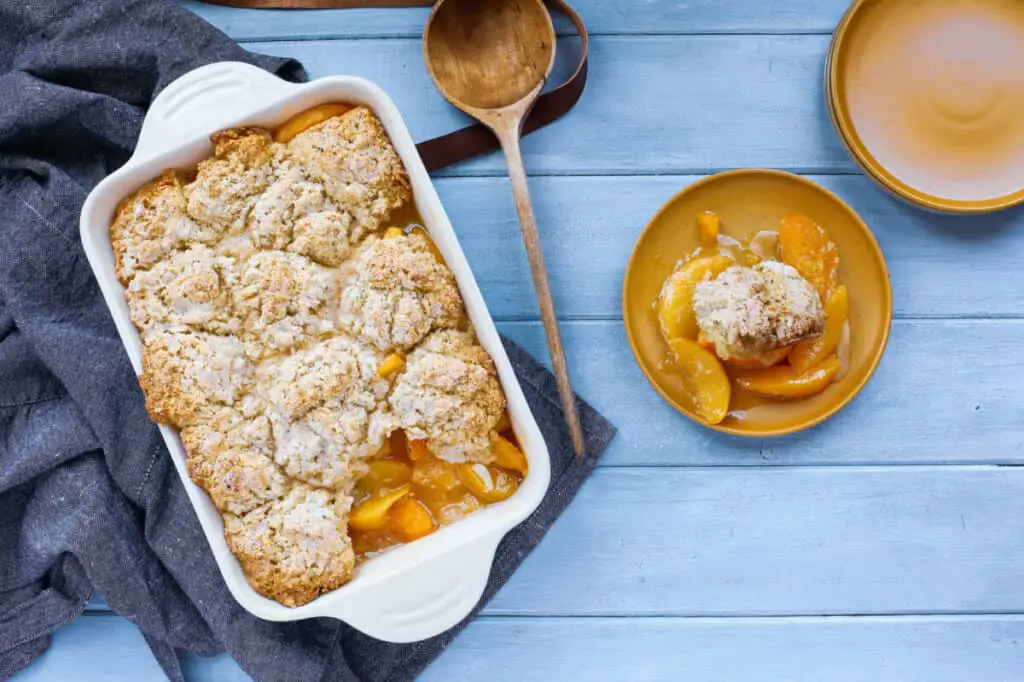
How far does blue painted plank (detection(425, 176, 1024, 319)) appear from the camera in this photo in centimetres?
211

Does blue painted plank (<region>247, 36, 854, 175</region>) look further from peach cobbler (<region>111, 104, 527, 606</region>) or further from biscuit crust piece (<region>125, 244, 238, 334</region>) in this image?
biscuit crust piece (<region>125, 244, 238, 334</region>)

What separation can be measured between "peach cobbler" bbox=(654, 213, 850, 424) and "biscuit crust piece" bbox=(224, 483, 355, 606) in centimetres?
83

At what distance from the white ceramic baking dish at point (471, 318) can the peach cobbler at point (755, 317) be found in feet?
1.36

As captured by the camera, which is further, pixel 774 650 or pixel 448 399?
pixel 774 650

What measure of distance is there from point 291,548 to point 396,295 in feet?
1.74

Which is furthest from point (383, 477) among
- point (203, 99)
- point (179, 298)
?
point (203, 99)

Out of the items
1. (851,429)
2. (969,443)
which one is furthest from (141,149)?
(969,443)

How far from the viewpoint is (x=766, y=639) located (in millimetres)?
2135

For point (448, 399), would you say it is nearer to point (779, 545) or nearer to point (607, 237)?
point (607, 237)

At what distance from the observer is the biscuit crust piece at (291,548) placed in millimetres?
1711

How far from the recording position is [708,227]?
6.48 feet

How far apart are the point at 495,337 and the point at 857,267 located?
845 mm

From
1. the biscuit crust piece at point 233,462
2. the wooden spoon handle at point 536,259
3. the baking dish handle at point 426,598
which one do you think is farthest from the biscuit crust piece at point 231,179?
the baking dish handle at point 426,598

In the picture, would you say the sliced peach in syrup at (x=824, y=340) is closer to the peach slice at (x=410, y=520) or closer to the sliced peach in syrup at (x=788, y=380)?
the sliced peach in syrup at (x=788, y=380)
